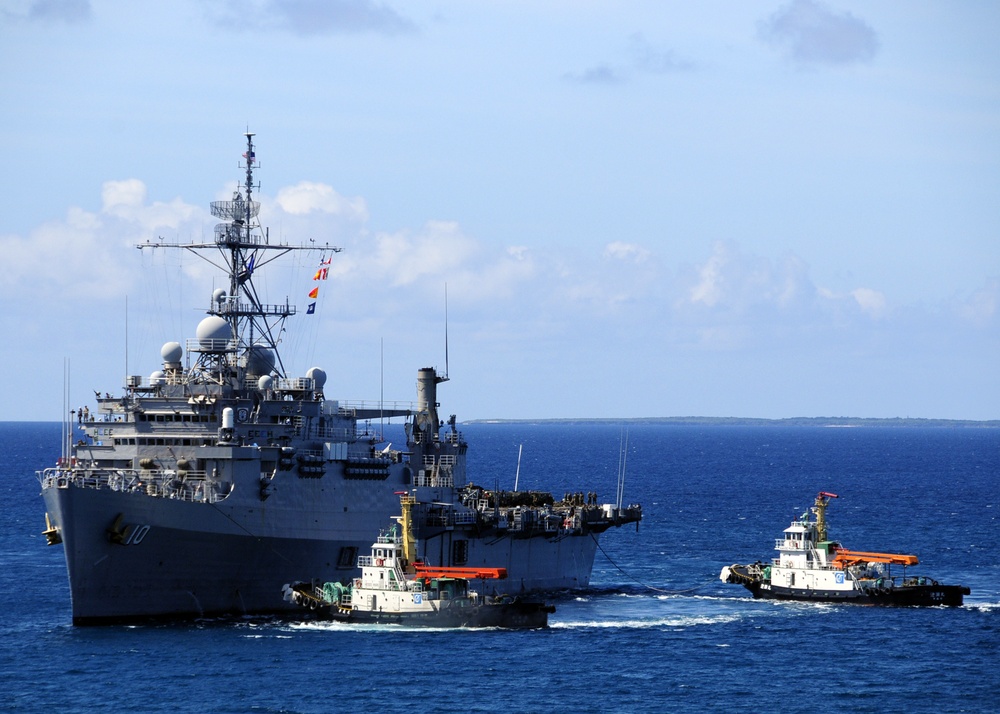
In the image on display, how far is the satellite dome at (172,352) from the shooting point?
6256cm

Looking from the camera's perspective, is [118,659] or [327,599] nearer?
[118,659]

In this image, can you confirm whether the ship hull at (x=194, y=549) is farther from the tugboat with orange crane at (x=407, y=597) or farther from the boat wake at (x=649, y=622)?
the boat wake at (x=649, y=622)

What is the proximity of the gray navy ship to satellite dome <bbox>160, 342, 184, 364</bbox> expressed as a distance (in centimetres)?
6

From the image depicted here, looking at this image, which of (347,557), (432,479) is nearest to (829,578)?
(432,479)

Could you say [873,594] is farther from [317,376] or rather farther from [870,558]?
[317,376]

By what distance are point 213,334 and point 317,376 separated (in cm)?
505

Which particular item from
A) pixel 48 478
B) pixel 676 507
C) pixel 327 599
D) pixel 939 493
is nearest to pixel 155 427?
pixel 48 478

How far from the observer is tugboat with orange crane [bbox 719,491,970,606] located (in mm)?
65750

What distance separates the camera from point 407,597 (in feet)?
191

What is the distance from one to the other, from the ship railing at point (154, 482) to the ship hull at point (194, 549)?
→ 0.65 meters

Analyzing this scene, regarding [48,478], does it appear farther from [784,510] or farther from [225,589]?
[784,510]

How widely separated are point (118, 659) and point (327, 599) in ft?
32.4

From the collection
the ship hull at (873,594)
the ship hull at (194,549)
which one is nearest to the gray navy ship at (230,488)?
the ship hull at (194,549)

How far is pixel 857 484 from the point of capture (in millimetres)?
147000
